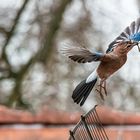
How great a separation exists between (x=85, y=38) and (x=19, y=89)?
0.74 meters

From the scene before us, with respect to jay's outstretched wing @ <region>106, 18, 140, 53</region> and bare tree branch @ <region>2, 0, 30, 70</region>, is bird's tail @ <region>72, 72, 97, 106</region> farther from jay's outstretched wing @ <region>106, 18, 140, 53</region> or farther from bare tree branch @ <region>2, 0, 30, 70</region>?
bare tree branch @ <region>2, 0, 30, 70</region>

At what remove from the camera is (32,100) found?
18.5 feet

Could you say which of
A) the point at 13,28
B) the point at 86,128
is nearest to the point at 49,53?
the point at 13,28

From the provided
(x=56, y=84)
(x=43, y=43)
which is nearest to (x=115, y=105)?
(x=56, y=84)

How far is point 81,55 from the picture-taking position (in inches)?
46.0

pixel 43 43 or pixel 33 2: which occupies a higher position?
pixel 33 2

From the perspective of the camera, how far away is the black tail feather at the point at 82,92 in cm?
123

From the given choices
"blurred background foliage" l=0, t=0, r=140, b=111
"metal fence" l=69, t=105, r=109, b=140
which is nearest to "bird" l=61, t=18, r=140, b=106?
"metal fence" l=69, t=105, r=109, b=140

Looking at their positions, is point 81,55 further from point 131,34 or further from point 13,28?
point 13,28

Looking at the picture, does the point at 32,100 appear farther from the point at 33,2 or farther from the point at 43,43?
the point at 33,2

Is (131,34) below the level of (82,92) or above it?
above

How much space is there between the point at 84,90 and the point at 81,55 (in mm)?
111

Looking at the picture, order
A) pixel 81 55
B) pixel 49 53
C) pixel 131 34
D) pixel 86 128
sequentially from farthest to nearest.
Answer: pixel 49 53
pixel 86 128
pixel 131 34
pixel 81 55

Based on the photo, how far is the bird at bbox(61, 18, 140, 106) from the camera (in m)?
1.18
